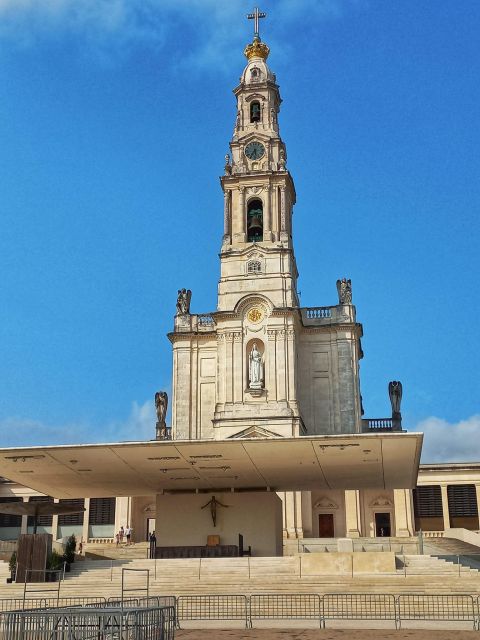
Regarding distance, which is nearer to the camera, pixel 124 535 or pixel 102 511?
pixel 124 535

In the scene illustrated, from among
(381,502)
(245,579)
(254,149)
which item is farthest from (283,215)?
(245,579)

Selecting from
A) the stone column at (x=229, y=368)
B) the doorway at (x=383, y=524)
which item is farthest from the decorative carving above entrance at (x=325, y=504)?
the stone column at (x=229, y=368)

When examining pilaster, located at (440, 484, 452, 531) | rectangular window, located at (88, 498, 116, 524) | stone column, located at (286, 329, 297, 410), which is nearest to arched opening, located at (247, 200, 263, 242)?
stone column, located at (286, 329, 297, 410)

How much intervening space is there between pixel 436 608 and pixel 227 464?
38.5ft

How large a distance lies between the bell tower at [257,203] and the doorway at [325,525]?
14753 mm

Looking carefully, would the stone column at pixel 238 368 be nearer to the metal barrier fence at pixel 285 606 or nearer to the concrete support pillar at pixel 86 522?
the concrete support pillar at pixel 86 522

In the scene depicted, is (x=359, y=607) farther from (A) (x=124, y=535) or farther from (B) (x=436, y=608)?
(A) (x=124, y=535)

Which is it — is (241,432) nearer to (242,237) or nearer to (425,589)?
(242,237)

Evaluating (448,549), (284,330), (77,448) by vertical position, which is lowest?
(448,549)

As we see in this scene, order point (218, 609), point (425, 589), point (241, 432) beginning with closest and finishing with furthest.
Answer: point (218, 609) < point (425, 589) < point (241, 432)

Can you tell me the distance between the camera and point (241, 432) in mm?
51188

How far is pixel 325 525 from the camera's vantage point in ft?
184

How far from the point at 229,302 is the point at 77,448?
2633 centimetres

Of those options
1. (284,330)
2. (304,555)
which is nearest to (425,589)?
(304,555)
